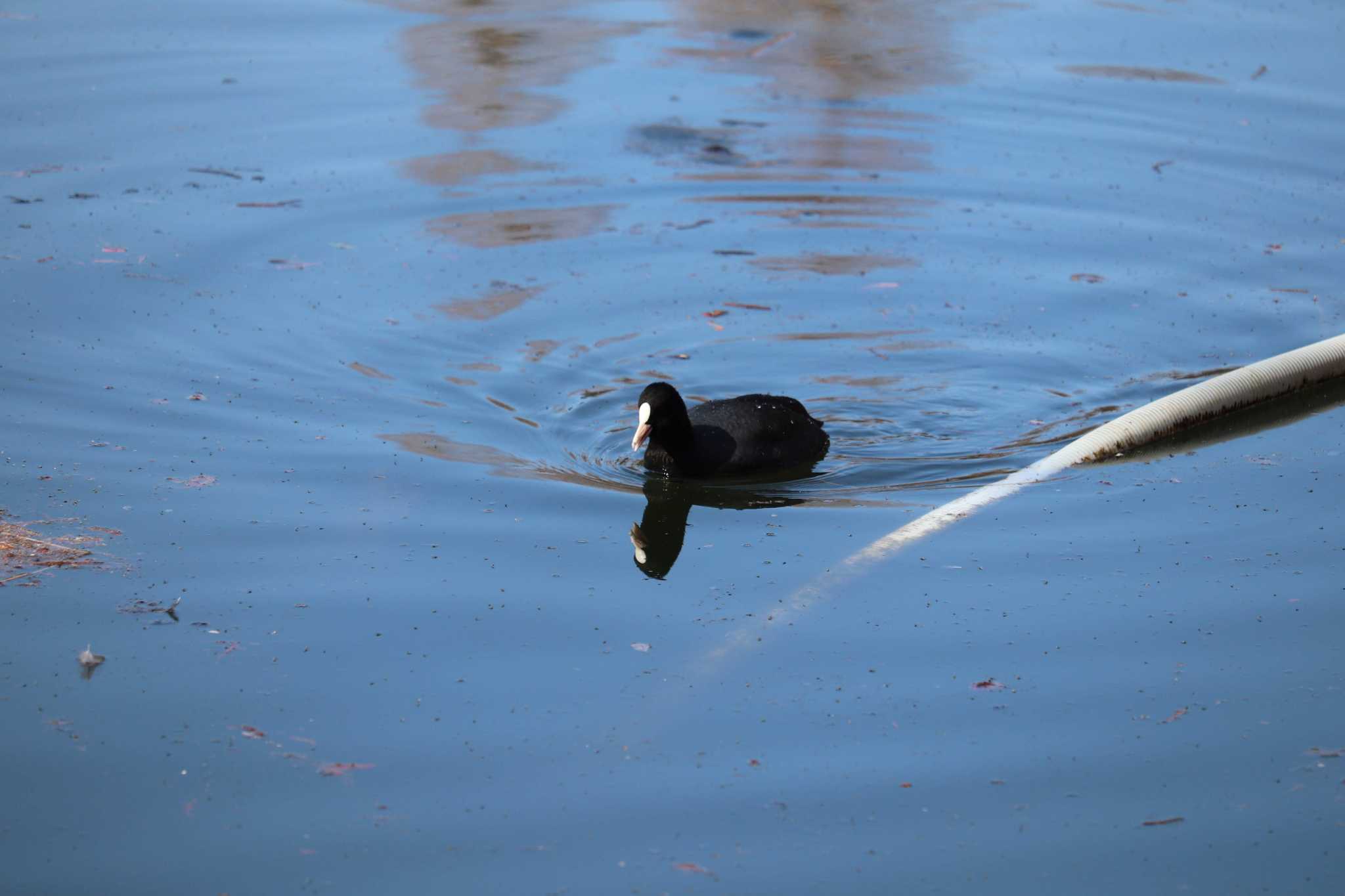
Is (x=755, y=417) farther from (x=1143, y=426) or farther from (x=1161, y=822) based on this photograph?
(x=1161, y=822)

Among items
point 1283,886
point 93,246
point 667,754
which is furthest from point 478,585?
point 93,246

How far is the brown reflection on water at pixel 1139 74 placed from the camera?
14.0 metres

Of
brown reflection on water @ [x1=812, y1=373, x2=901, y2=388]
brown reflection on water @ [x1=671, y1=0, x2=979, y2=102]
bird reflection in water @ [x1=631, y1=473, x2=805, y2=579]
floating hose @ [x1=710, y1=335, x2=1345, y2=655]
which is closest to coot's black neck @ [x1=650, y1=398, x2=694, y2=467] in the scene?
bird reflection in water @ [x1=631, y1=473, x2=805, y2=579]

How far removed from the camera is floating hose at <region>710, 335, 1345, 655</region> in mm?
6668

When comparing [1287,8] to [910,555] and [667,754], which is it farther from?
[667,754]

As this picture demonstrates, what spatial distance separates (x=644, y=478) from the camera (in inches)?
302

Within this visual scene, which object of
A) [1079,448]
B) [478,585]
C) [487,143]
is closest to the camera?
[478,585]

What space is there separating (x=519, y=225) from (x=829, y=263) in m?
2.20

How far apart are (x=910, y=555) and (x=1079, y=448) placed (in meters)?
1.53

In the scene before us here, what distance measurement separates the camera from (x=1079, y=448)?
25.3 ft

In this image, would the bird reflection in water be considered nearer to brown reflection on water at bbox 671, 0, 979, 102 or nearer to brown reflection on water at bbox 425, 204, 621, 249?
brown reflection on water at bbox 425, 204, 621, 249

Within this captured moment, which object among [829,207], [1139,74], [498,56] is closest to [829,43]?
[1139,74]

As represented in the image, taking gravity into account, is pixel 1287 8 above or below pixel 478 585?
above

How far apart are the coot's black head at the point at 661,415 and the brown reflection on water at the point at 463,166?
15.5 ft
